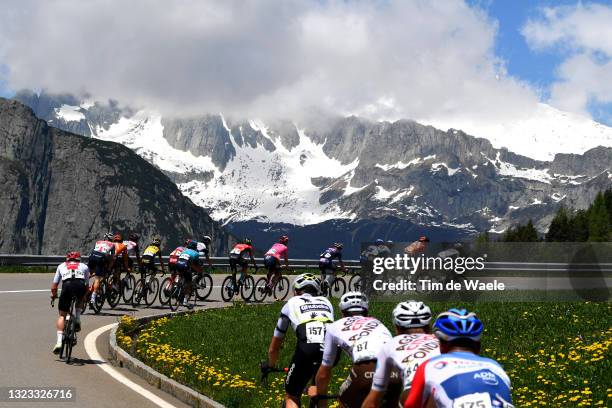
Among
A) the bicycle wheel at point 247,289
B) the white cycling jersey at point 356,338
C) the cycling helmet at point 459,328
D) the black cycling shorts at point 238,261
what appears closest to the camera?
the cycling helmet at point 459,328

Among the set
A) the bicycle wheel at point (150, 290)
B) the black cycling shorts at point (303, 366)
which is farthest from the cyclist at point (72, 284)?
the bicycle wheel at point (150, 290)

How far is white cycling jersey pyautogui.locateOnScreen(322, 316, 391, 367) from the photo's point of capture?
291 inches

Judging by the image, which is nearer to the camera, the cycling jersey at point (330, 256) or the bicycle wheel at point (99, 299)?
the bicycle wheel at point (99, 299)

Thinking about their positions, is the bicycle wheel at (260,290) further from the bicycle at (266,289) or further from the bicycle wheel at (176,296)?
the bicycle wheel at (176,296)

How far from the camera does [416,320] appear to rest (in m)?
6.76

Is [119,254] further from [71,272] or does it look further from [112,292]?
[71,272]

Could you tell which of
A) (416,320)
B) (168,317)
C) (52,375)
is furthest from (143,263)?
(416,320)

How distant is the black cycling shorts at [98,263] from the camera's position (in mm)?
21578

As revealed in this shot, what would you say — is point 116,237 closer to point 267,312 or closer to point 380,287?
point 267,312

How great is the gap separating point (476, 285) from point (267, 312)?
30.2 ft

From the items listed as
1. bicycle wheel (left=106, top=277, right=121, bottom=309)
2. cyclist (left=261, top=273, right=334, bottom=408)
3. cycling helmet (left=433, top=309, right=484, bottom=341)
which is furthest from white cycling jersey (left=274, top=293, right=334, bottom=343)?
bicycle wheel (left=106, top=277, right=121, bottom=309)

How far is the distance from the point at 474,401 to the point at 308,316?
3874 mm

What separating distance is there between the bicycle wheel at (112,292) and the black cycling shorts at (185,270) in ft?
6.36

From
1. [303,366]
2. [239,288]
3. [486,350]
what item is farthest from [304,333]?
[239,288]
